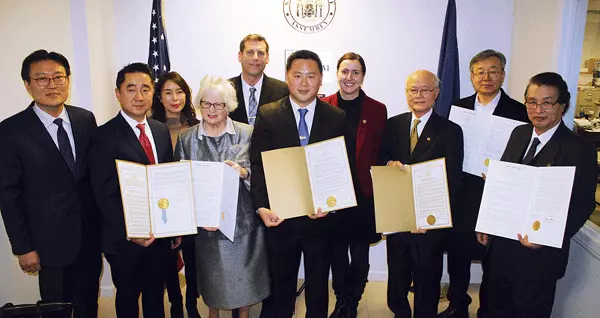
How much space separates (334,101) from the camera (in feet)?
10.1

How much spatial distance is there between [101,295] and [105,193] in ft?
6.08

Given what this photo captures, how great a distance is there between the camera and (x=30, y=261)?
7.97 ft

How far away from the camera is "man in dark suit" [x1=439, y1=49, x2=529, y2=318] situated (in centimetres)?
287

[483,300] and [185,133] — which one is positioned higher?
[185,133]

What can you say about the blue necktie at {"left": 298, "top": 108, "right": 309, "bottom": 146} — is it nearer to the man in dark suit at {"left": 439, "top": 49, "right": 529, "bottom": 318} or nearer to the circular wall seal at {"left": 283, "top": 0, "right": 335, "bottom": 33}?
the man in dark suit at {"left": 439, "top": 49, "right": 529, "bottom": 318}

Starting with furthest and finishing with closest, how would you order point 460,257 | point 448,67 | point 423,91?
point 448,67, point 460,257, point 423,91

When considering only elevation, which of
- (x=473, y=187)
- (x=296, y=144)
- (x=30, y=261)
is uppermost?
(x=296, y=144)

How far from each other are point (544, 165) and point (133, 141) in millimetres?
2220

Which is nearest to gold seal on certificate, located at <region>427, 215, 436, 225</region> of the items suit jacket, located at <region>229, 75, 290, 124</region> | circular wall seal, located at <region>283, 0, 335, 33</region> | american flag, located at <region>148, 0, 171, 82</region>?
suit jacket, located at <region>229, 75, 290, 124</region>

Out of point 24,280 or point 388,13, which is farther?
point 388,13

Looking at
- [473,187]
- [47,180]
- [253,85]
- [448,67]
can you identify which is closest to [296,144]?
[253,85]

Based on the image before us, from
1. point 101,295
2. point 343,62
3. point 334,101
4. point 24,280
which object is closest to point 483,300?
point 334,101

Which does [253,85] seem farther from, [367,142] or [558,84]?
[558,84]

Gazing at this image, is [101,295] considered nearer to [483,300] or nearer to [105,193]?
[105,193]
